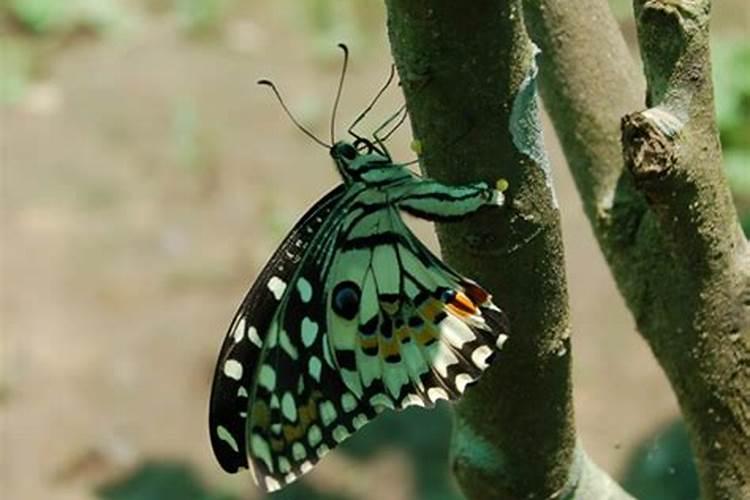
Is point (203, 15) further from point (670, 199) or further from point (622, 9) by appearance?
point (670, 199)

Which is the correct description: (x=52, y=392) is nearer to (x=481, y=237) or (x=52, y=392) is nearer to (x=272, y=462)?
(x=272, y=462)

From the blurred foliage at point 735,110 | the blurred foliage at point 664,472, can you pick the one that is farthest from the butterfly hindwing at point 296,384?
the blurred foliage at point 735,110

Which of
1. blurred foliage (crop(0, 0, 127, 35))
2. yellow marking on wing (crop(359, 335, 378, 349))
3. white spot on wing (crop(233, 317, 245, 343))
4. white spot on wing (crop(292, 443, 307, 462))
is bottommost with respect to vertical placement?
white spot on wing (crop(292, 443, 307, 462))

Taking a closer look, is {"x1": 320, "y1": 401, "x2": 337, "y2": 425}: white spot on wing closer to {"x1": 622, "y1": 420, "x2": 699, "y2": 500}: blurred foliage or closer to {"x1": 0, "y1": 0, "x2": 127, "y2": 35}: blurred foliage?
{"x1": 622, "y1": 420, "x2": 699, "y2": 500}: blurred foliage

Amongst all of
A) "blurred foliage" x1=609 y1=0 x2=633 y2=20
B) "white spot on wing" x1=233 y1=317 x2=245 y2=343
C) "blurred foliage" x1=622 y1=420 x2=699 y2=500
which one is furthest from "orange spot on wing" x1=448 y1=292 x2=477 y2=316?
"blurred foliage" x1=609 y1=0 x2=633 y2=20

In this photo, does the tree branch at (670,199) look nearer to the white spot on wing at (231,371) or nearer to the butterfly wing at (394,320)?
the butterfly wing at (394,320)

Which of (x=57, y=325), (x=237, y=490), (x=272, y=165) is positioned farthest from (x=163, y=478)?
(x=272, y=165)
